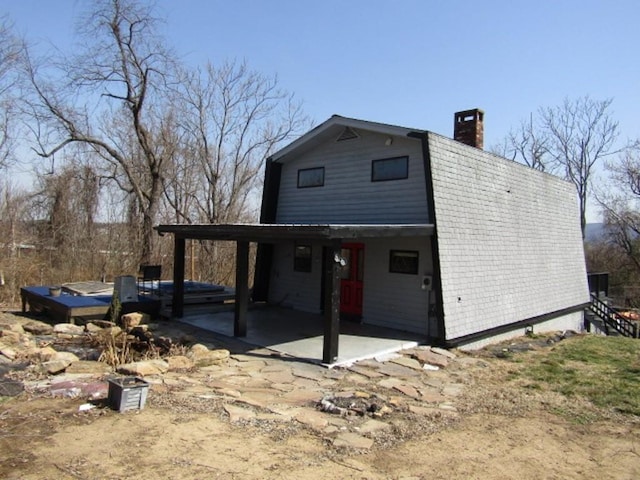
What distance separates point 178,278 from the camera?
1149 centimetres

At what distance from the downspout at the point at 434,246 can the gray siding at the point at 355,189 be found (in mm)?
330

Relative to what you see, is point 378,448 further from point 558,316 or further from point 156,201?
point 156,201

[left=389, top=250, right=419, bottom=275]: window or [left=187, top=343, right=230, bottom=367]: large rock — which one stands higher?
[left=389, top=250, right=419, bottom=275]: window

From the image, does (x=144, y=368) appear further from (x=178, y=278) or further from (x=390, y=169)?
(x=390, y=169)

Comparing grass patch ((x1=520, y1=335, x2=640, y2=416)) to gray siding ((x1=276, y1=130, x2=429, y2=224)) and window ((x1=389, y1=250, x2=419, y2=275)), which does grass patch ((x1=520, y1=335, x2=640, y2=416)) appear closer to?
window ((x1=389, y1=250, x2=419, y2=275))

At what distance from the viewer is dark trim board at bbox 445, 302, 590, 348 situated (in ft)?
31.9

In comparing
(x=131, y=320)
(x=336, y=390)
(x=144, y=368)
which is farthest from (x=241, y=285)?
(x=336, y=390)

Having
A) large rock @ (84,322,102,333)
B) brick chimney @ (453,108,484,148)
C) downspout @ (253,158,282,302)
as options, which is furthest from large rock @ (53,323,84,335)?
brick chimney @ (453,108,484,148)

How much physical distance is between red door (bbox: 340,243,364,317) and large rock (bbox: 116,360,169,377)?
560 centimetres

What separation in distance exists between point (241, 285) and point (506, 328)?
6.47 meters

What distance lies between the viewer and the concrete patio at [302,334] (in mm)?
8781

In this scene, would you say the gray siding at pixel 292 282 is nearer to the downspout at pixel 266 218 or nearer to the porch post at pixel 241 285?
the downspout at pixel 266 218

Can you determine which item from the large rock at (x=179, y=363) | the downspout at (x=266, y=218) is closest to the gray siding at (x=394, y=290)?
the downspout at (x=266, y=218)

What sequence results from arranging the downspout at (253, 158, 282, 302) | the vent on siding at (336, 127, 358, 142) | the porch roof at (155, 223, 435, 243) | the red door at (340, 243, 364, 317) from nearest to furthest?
the porch roof at (155, 223, 435, 243) < the red door at (340, 243, 364, 317) < the vent on siding at (336, 127, 358, 142) < the downspout at (253, 158, 282, 302)
